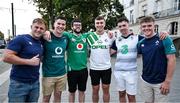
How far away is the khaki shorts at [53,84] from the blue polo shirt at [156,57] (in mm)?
1989

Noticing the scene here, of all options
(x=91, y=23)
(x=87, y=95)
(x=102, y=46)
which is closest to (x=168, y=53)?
(x=102, y=46)

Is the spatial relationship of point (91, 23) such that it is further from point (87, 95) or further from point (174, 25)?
point (87, 95)

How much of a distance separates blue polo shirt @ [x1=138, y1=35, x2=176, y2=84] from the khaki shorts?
1989 millimetres

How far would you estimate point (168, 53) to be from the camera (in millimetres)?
5988

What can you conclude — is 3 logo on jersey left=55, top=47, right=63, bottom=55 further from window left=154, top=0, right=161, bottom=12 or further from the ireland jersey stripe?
window left=154, top=0, right=161, bottom=12

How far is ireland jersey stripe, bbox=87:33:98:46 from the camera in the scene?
25.9 feet

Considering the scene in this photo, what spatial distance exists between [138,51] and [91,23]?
29.3 m

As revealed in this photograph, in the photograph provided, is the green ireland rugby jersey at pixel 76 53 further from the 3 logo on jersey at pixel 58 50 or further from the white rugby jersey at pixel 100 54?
the 3 logo on jersey at pixel 58 50

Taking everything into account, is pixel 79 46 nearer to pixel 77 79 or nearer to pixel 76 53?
pixel 76 53

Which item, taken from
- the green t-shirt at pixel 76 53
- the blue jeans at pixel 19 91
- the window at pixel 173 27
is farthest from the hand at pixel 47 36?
the window at pixel 173 27

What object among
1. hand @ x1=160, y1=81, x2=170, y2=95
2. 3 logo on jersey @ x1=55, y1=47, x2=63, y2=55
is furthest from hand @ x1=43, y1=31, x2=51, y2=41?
hand @ x1=160, y1=81, x2=170, y2=95

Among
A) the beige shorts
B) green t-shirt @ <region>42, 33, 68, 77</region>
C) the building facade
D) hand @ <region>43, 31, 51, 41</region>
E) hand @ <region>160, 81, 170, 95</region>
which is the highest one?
the building facade

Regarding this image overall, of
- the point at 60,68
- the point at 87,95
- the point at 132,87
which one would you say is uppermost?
the point at 60,68

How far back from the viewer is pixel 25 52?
547 centimetres
